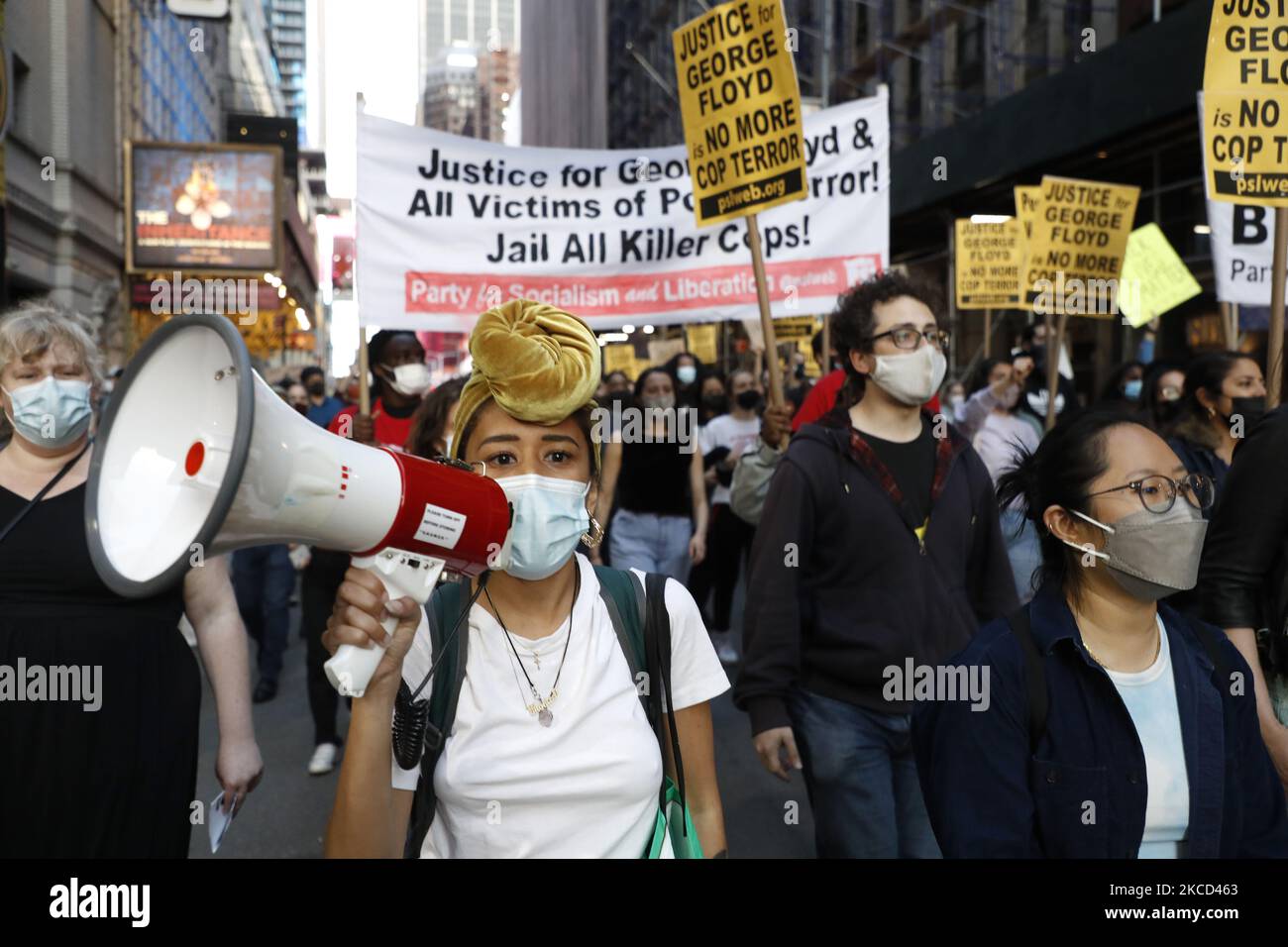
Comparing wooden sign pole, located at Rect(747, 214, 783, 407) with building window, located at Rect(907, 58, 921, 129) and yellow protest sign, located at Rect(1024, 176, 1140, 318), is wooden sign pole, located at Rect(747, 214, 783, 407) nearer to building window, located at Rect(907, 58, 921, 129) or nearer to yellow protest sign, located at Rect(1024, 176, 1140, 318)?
yellow protest sign, located at Rect(1024, 176, 1140, 318)

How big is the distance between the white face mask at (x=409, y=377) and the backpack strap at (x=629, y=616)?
3.45 meters

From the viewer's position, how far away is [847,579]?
311 centimetres

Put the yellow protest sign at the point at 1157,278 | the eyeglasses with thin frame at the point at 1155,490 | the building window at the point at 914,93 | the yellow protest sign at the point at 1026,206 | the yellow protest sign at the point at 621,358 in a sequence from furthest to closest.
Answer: the building window at the point at 914,93, the yellow protest sign at the point at 621,358, the yellow protest sign at the point at 1026,206, the yellow protest sign at the point at 1157,278, the eyeglasses with thin frame at the point at 1155,490

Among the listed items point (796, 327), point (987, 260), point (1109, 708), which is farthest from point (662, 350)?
point (1109, 708)

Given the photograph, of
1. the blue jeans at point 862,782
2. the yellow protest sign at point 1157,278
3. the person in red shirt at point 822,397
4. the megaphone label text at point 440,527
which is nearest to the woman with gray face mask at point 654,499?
the person in red shirt at point 822,397

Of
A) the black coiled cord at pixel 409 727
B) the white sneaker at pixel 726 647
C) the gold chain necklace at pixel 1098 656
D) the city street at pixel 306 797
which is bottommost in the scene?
the city street at pixel 306 797

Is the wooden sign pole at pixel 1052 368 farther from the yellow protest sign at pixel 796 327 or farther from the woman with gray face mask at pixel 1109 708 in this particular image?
the yellow protest sign at pixel 796 327

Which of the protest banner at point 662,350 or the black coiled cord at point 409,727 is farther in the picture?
the protest banner at point 662,350

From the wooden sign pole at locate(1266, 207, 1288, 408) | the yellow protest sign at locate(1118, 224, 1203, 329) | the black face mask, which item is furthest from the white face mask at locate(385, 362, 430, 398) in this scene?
the yellow protest sign at locate(1118, 224, 1203, 329)

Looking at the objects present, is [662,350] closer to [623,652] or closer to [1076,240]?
[1076,240]

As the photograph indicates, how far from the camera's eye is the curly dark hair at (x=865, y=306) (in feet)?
11.3

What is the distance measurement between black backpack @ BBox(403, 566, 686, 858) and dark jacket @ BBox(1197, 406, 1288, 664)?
57.8 inches

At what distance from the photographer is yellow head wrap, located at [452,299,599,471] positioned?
1.89 meters

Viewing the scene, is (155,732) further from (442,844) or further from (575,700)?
(575,700)
